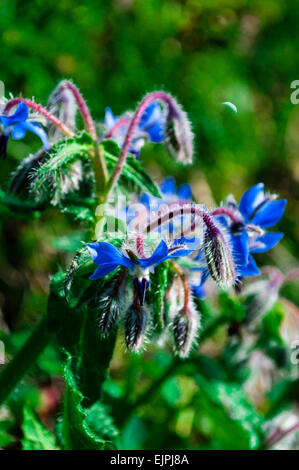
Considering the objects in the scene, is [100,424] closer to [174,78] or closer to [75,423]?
[75,423]

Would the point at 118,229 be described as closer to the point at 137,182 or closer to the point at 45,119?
the point at 137,182

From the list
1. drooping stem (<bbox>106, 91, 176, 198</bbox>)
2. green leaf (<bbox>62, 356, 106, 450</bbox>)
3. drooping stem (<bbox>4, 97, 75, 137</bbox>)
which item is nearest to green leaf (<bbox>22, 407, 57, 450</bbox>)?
green leaf (<bbox>62, 356, 106, 450</bbox>)

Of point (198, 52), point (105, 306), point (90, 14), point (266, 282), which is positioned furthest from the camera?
point (198, 52)

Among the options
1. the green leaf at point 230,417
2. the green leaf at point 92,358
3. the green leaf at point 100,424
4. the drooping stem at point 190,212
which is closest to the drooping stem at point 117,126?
the drooping stem at point 190,212

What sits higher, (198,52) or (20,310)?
(198,52)

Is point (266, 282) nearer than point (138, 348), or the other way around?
point (138, 348)

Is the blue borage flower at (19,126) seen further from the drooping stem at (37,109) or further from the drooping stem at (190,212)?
the drooping stem at (190,212)

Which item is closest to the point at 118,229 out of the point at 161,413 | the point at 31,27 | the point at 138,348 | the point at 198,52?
the point at 138,348
